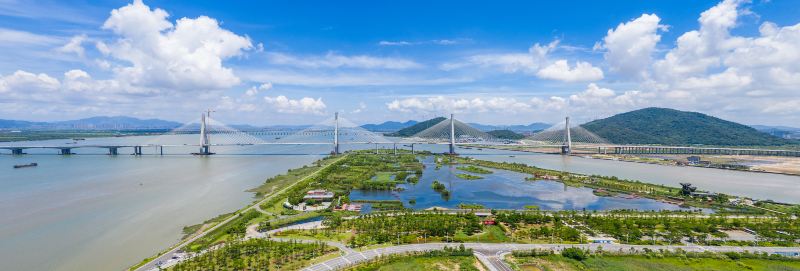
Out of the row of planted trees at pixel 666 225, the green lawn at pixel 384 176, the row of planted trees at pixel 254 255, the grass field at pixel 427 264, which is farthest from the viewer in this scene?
the green lawn at pixel 384 176

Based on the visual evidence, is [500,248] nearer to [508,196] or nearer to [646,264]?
[646,264]

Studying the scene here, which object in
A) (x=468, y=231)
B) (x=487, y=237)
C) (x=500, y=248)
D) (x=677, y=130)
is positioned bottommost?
(x=500, y=248)

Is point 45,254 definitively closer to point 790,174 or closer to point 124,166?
point 124,166

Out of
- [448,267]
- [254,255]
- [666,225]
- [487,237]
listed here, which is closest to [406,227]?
[487,237]


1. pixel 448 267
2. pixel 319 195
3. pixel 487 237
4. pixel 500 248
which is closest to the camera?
pixel 448 267

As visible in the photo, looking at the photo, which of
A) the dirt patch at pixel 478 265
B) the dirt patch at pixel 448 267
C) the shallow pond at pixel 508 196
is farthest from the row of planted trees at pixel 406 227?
the shallow pond at pixel 508 196

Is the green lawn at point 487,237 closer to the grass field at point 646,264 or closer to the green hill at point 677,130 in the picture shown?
the grass field at point 646,264
